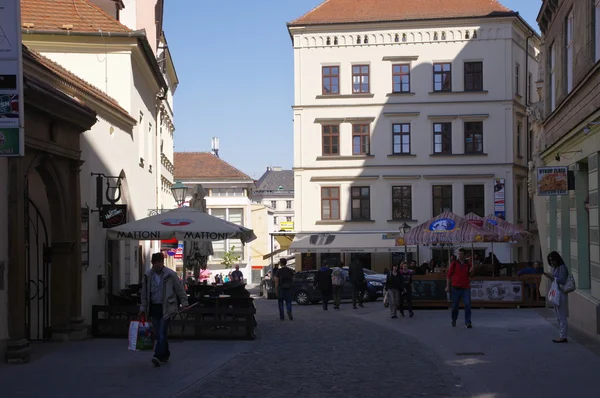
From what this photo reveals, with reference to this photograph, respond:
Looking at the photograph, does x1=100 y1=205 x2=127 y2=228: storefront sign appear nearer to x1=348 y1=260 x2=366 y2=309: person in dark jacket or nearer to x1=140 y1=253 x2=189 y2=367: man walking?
x1=140 y1=253 x2=189 y2=367: man walking

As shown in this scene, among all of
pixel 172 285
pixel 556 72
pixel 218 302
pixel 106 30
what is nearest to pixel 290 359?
pixel 172 285

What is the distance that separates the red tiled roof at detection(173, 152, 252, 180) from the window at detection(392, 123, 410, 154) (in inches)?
1516

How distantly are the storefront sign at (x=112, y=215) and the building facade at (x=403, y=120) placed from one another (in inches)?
1261

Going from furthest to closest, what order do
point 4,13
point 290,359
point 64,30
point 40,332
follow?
point 64,30, point 40,332, point 290,359, point 4,13

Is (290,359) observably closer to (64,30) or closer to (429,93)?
(64,30)

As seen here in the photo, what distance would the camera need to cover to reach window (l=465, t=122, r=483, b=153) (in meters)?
51.0

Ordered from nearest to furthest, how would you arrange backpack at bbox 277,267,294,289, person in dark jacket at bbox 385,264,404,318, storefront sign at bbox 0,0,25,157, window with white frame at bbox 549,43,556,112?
storefront sign at bbox 0,0,25,157
window with white frame at bbox 549,43,556,112
person in dark jacket at bbox 385,264,404,318
backpack at bbox 277,267,294,289

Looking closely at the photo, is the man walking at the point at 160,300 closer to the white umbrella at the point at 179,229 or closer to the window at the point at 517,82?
the white umbrella at the point at 179,229

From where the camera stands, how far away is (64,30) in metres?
25.1

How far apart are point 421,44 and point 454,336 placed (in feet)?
115

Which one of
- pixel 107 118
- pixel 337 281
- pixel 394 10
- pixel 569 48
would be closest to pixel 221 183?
pixel 394 10

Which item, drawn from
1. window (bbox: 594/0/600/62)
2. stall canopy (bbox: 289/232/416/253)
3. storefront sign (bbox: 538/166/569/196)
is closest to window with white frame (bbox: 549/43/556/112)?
storefront sign (bbox: 538/166/569/196)

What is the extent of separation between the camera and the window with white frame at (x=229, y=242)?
88.9 m

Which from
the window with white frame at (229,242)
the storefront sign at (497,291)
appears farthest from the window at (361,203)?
the window with white frame at (229,242)
